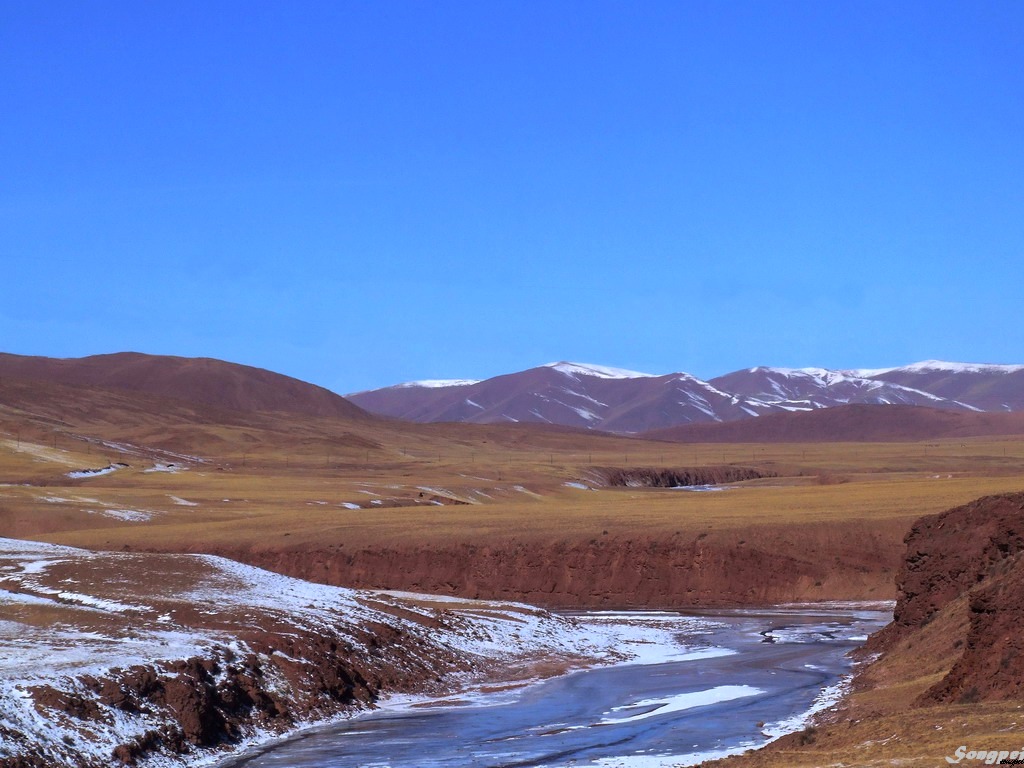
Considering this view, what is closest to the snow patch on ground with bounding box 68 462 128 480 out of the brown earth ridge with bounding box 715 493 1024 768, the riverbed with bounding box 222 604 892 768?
the riverbed with bounding box 222 604 892 768

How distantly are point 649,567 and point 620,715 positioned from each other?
23.5m

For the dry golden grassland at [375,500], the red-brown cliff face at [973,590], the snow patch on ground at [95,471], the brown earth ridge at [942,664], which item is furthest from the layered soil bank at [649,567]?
the snow patch on ground at [95,471]

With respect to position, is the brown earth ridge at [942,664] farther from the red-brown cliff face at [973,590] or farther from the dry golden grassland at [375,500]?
the dry golden grassland at [375,500]

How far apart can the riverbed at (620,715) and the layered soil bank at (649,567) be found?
32.3ft

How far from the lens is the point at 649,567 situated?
4544cm

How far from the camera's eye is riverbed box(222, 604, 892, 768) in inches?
720

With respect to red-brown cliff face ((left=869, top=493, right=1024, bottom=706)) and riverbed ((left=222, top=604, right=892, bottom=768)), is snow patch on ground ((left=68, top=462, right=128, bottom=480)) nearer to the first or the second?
riverbed ((left=222, top=604, right=892, bottom=768))

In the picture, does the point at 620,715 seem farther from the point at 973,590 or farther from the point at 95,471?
the point at 95,471

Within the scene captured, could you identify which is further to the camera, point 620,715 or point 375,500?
point 375,500

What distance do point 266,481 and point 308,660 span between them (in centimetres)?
7284

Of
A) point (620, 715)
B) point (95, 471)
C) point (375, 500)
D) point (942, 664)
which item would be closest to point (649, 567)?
point (620, 715)

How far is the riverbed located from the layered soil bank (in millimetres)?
9846

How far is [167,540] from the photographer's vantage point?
5212cm

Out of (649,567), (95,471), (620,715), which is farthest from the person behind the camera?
(95,471)
